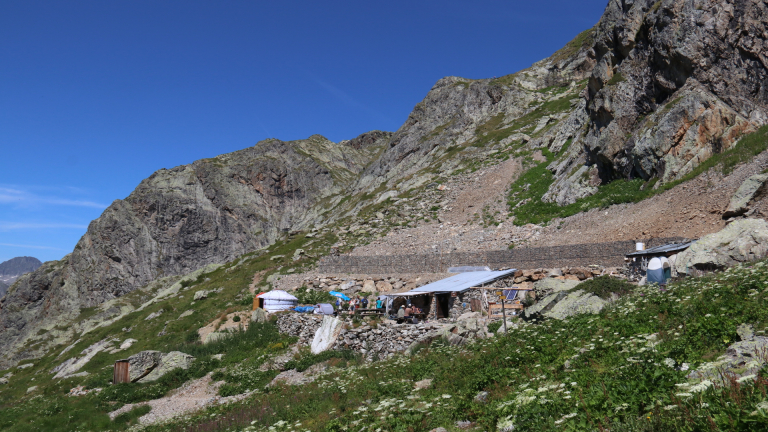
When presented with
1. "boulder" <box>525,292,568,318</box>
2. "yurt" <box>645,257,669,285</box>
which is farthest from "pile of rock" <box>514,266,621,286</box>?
"boulder" <box>525,292,568,318</box>

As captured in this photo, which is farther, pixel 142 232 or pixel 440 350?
pixel 142 232

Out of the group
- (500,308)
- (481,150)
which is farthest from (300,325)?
(481,150)

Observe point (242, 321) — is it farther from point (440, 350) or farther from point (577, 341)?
point (577, 341)

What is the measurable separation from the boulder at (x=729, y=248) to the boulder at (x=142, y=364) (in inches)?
1089

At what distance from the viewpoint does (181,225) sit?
130625 millimetres

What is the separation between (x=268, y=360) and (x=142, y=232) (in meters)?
126

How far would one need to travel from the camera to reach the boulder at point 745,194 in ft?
70.2

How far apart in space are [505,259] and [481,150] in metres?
43.1

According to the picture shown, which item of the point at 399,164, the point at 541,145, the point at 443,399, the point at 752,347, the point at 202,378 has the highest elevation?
the point at 399,164

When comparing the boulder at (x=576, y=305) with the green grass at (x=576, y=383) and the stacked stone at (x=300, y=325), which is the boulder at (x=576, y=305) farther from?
the stacked stone at (x=300, y=325)

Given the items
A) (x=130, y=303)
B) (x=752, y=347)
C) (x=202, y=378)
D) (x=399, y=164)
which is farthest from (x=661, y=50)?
(x=130, y=303)

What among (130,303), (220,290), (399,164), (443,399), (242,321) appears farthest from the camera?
(399,164)

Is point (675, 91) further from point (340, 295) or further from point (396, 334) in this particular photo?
point (340, 295)

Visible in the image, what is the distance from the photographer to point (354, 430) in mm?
7875
